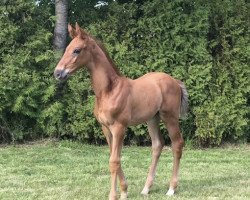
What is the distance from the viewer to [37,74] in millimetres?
9867

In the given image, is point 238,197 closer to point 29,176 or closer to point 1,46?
point 29,176

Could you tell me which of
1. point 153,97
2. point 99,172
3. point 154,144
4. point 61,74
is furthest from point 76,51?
point 99,172

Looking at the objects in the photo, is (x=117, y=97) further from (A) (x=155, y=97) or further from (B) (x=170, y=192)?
(B) (x=170, y=192)

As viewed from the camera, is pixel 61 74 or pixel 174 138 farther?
pixel 174 138

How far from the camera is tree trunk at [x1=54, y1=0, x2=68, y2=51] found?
10.2 m

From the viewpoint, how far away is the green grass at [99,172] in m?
6.23

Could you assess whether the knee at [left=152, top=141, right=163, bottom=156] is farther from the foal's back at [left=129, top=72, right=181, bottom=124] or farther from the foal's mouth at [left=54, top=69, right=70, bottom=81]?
the foal's mouth at [left=54, top=69, right=70, bottom=81]

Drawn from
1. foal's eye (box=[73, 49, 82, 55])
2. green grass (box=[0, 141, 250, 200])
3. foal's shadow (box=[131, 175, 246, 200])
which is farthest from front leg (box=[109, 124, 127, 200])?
foal's eye (box=[73, 49, 82, 55])

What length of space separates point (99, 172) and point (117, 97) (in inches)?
86.2

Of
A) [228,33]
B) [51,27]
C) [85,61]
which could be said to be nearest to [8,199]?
[85,61]

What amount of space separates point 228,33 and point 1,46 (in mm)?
4720

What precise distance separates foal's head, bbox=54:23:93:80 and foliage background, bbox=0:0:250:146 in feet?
14.0

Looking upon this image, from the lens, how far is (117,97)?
575cm

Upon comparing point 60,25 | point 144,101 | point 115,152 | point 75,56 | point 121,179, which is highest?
point 60,25
